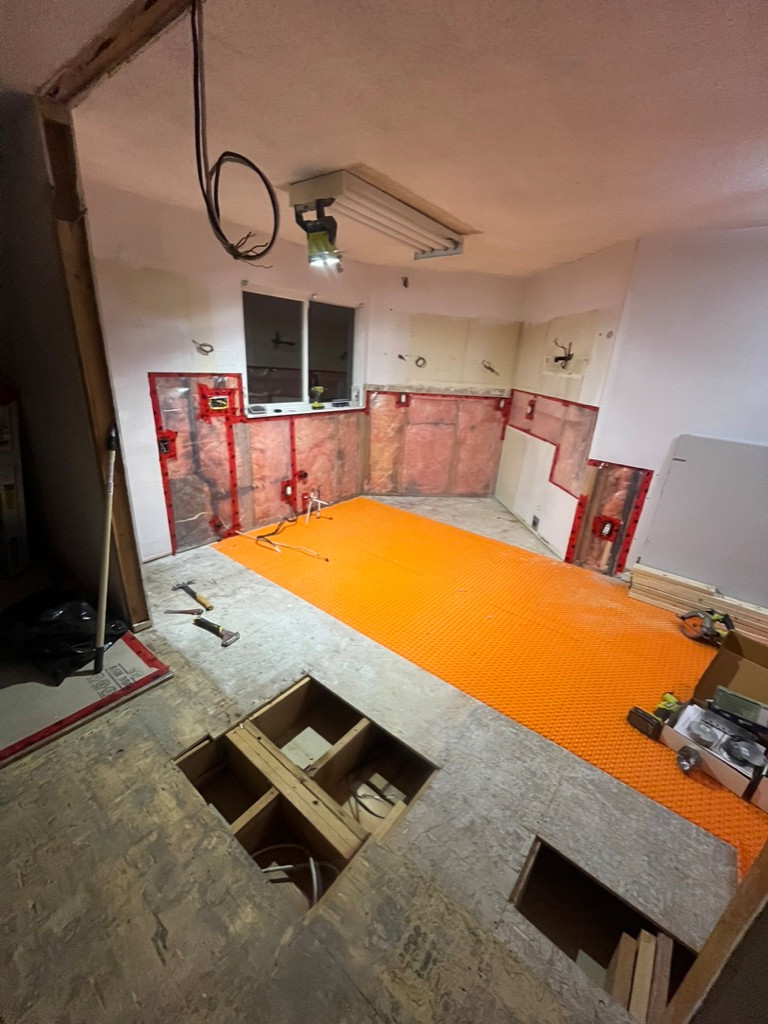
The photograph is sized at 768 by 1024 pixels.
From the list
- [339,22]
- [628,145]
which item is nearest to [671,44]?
[628,145]

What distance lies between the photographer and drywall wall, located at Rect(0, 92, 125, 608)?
1.70 m

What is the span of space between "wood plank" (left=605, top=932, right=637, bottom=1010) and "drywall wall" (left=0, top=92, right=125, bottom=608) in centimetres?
267

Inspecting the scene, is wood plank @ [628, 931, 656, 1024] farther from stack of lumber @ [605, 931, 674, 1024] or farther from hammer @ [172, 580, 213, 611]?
hammer @ [172, 580, 213, 611]

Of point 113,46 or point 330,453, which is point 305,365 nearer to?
point 330,453

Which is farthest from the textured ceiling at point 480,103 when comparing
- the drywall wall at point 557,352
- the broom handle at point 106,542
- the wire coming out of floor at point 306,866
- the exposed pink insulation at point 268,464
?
the wire coming out of floor at point 306,866

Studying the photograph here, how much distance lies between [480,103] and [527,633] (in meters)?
2.71

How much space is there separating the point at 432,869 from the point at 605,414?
324 centimetres

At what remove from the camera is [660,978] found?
117 centimetres

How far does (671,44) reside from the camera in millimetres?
1140

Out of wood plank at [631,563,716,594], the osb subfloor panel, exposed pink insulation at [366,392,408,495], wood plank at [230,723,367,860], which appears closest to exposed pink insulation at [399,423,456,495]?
exposed pink insulation at [366,392,408,495]

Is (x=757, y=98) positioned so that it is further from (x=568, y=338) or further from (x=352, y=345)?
(x=352, y=345)

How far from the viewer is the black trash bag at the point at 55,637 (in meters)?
1.94

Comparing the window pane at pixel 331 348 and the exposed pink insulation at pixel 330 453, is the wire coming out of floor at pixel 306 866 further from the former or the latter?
the window pane at pixel 331 348

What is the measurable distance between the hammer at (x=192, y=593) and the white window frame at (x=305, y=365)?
63.0 inches
